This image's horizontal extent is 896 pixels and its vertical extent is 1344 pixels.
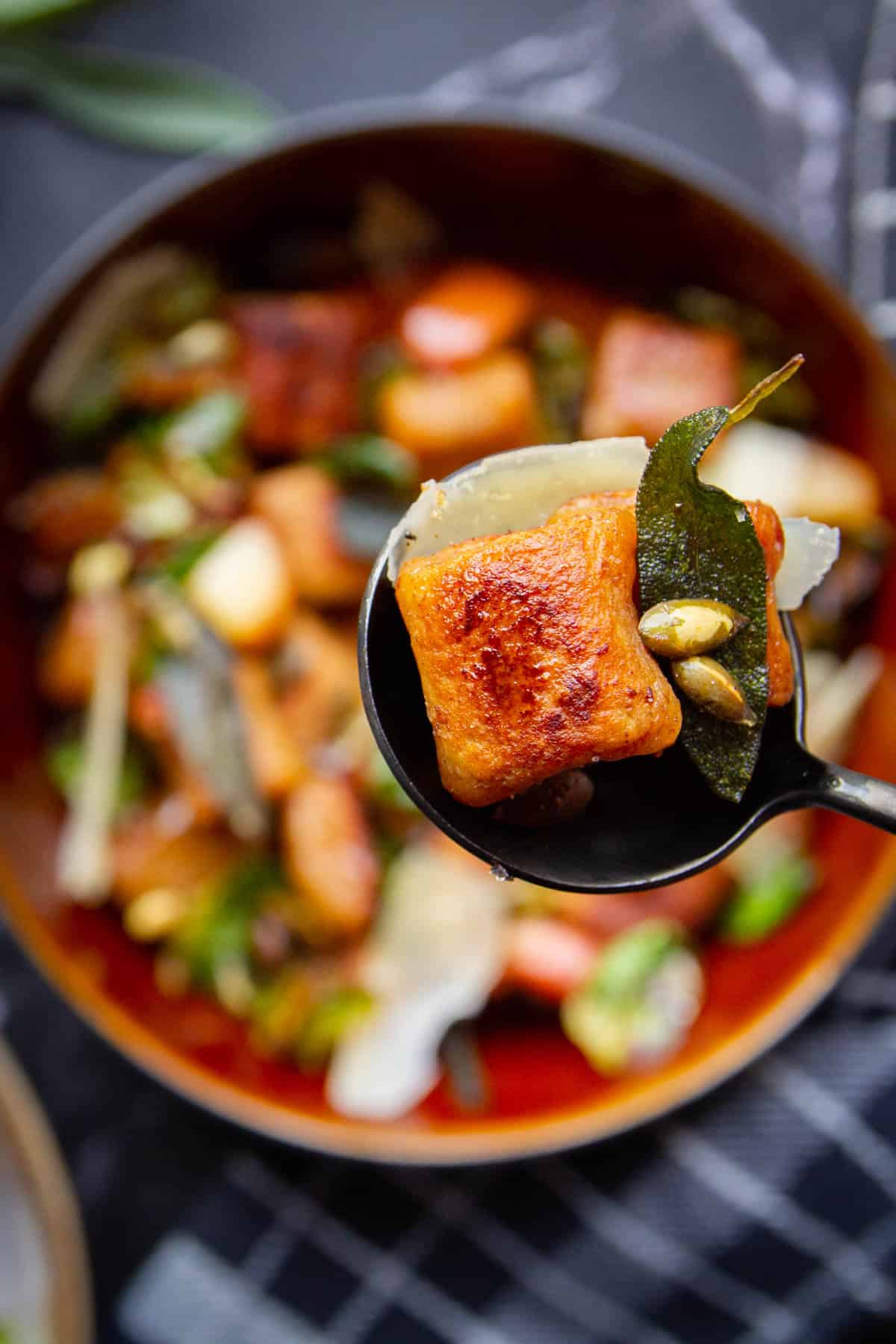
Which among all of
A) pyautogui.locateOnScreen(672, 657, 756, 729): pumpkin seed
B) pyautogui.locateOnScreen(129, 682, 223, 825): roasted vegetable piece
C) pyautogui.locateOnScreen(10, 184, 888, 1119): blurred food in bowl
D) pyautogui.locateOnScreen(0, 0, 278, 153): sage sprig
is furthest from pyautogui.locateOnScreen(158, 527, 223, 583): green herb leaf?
pyautogui.locateOnScreen(672, 657, 756, 729): pumpkin seed

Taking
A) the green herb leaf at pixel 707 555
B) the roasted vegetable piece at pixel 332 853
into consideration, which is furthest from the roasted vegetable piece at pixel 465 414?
the green herb leaf at pixel 707 555

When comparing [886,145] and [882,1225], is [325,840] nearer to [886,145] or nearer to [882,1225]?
[882,1225]

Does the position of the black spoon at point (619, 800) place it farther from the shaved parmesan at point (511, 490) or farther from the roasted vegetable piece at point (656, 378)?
the roasted vegetable piece at point (656, 378)

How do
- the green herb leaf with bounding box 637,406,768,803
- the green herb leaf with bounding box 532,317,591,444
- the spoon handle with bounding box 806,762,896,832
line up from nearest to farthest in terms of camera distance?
the green herb leaf with bounding box 637,406,768,803 → the spoon handle with bounding box 806,762,896,832 → the green herb leaf with bounding box 532,317,591,444

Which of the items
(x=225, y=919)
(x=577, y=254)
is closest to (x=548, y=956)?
(x=225, y=919)

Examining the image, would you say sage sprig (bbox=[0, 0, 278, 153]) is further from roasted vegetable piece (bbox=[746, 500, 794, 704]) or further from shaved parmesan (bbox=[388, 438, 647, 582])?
roasted vegetable piece (bbox=[746, 500, 794, 704])

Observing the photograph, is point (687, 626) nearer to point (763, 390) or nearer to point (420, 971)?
point (763, 390)
